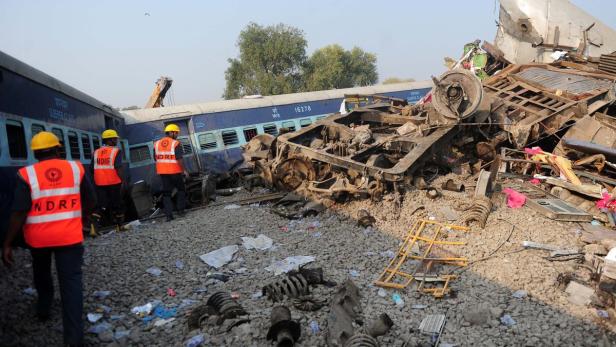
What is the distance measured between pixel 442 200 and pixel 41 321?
5.67 meters

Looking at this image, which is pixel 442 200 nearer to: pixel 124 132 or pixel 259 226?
pixel 259 226

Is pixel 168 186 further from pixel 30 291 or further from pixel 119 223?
pixel 30 291

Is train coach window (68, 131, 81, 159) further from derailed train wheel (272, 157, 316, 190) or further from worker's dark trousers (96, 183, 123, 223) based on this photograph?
derailed train wheel (272, 157, 316, 190)

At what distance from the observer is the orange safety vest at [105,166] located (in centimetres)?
702

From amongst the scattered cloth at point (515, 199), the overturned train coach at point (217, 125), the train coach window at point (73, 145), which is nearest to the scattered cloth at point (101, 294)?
the train coach window at point (73, 145)

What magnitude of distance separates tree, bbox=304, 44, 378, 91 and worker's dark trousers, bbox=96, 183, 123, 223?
3586cm

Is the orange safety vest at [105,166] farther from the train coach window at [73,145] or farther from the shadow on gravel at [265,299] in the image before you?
the shadow on gravel at [265,299]

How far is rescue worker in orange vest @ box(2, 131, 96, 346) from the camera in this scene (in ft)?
10.5

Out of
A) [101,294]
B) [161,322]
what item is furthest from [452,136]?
[101,294]

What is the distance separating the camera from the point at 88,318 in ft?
12.3

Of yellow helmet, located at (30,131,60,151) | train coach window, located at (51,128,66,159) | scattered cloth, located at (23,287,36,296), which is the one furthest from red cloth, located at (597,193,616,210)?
train coach window, located at (51,128,66,159)

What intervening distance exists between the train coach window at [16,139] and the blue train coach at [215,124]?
6073mm

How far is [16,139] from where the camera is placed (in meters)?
5.43

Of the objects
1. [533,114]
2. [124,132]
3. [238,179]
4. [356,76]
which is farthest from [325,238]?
[356,76]
